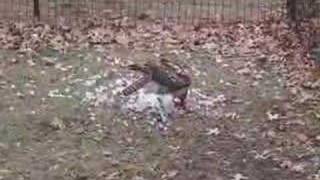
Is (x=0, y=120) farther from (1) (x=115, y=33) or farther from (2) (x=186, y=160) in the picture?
(1) (x=115, y=33)

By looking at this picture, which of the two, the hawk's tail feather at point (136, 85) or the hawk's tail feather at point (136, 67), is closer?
the hawk's tail feather at point (136, 85)

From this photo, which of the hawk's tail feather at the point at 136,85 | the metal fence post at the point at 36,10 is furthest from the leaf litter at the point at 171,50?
the metal fence post at the point at 36,10

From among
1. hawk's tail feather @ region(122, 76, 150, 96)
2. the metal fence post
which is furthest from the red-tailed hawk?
the metal fence post

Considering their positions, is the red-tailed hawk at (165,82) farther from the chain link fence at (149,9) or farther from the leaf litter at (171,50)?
the chain link fence at (149,9)

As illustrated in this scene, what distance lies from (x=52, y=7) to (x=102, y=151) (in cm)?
437

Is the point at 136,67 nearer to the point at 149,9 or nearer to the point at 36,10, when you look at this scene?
the point at 36,10

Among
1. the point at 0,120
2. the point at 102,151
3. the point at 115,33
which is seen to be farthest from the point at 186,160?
the point at 115,33

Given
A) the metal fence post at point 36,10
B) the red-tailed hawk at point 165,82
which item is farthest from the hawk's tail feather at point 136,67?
the metal fence post at point 36,10

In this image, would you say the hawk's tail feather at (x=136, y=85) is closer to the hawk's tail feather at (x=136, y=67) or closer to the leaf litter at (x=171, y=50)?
the leaf litter at (x=171, y=50)

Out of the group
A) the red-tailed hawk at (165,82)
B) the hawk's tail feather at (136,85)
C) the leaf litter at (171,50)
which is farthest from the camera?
the leaf litter at (171,50)

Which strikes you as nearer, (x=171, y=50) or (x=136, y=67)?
(x=136, y=67)

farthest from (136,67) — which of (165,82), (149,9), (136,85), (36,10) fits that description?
(149,9)

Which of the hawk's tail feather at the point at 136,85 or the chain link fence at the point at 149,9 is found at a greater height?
the chain link fence at the point at 149,9

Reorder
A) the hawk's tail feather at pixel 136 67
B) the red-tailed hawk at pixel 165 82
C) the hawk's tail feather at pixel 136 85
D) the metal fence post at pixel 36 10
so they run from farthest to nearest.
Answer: the metal fence post at pixel 36 10, the hawk's tail feather at pixel 136 67, the hawk's tail feather at pixel 136 85, the red-tailed hawk at pixel 165 82
